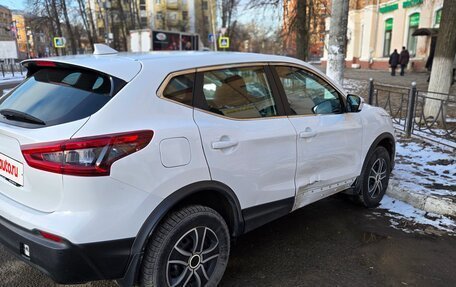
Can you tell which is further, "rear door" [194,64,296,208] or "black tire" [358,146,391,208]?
"black tire" [358,146,391,208]

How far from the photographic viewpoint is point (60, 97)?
2.58 m

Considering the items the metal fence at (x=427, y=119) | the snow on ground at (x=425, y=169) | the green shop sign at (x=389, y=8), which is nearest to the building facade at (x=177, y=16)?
the green shop sign at (x=389, y=8)

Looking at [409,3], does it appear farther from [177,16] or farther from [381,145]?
[177,16]

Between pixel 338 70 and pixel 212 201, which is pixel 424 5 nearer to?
pixel 338 70

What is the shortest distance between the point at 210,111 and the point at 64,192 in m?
1.09

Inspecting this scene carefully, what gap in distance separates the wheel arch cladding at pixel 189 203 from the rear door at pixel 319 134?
2.42 ft

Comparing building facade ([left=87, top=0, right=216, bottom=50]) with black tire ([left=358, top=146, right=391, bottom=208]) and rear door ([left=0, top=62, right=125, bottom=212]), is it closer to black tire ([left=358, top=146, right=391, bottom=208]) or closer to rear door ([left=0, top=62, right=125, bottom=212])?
black tire ([left=358, top=146, right=391, bottom=208])

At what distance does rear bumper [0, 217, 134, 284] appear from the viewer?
2.24 metres

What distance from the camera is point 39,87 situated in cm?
283

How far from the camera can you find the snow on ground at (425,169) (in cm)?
498

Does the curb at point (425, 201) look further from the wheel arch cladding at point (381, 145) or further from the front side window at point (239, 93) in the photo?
the front side window at point (239, 93)

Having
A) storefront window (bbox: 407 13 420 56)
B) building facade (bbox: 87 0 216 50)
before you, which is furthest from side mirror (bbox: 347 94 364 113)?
building facade (bbox: 87 0 216 50)

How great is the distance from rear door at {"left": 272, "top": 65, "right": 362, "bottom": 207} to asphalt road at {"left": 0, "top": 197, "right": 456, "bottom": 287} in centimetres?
46

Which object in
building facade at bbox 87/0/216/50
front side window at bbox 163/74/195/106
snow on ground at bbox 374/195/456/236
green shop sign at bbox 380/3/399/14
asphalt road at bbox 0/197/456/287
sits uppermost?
building facade at bbox 87/0/216/50
